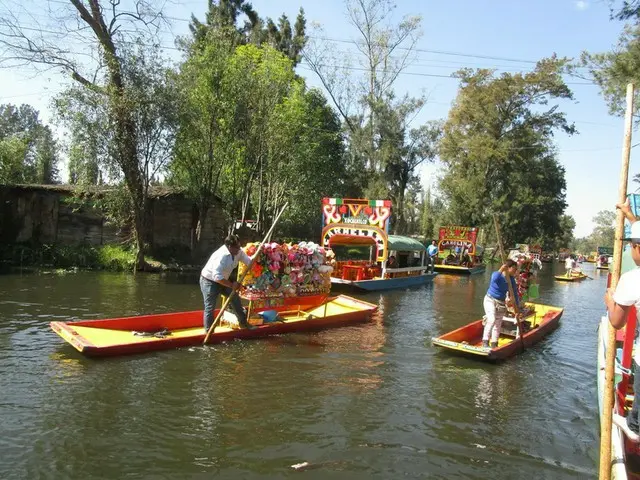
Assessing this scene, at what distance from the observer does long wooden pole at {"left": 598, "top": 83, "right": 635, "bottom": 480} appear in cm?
359

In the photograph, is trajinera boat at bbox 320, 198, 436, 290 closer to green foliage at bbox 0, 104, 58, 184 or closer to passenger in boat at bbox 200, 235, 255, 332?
passenger in boat at bbox 200, 235, 255, 332

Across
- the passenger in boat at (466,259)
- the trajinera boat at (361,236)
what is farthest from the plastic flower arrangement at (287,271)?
the passenger in boat at (466,259)

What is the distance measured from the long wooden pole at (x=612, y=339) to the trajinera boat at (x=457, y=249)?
2950cm

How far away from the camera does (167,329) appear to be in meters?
10.0

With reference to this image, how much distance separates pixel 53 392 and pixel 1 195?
18331mm

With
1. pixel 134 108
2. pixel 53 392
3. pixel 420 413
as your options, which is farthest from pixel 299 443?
pixel 134 108

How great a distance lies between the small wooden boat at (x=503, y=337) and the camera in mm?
9484

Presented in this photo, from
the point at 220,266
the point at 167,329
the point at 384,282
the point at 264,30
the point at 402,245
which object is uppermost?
the point at 264,30

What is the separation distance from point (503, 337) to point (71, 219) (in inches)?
765

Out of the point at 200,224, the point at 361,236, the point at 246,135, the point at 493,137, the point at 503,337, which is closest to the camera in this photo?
the point at 503,337

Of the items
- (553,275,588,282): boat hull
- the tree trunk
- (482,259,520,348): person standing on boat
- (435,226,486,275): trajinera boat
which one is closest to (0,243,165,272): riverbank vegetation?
the tree trunk

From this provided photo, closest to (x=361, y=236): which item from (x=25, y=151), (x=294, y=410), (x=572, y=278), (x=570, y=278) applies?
(x=294, y=410)

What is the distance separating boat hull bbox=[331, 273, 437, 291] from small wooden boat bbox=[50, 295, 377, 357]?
6.80m

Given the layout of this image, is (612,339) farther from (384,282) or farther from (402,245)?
(402,245)
